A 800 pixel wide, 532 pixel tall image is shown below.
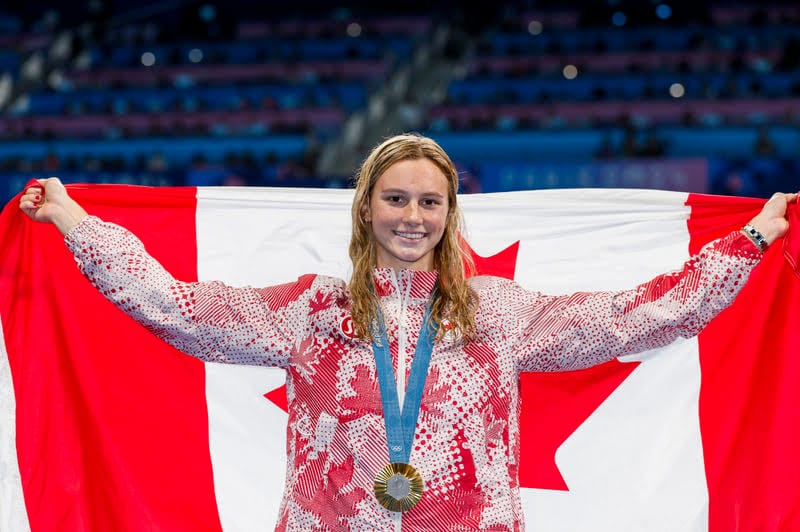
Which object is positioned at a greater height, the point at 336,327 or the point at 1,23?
the point at 1,23

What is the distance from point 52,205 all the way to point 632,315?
1.14 metres

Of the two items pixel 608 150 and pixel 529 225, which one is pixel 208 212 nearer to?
pixel 529 225

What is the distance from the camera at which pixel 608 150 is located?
8547 mm

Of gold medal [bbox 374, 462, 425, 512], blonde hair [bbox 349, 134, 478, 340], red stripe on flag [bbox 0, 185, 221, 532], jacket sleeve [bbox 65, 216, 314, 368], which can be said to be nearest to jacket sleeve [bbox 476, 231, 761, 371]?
blonde hair [bbox 349, 134, 478, 340]

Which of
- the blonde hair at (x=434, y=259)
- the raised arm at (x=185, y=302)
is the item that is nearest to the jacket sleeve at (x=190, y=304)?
the raised arm at (x=185, y=302)

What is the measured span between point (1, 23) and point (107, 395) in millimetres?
13991

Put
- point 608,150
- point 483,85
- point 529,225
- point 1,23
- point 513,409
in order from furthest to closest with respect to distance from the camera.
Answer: point 1,23 → point 483,85 → point 608,150 → point 529,225 → point 513,409

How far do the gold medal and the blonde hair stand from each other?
0.25 m

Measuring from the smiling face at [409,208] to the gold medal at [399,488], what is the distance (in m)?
0.39

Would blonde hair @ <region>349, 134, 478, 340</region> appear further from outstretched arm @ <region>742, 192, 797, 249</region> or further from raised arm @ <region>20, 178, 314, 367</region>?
outstretched arm @ <region>742, 192, 797, 249</region>

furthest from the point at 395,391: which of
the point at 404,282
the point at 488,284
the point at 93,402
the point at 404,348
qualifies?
the point at 93,402

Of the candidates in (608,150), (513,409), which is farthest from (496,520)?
(608,150)

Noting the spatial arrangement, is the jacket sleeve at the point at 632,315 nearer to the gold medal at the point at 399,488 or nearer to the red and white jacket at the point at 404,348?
the red and white jacket at the point at 404,348

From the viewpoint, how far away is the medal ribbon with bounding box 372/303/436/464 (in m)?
1.65
